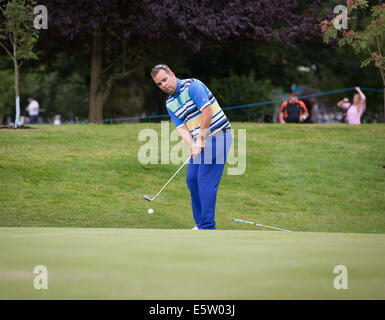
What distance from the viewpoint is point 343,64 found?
28094 mm

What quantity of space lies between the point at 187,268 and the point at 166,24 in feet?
49.4

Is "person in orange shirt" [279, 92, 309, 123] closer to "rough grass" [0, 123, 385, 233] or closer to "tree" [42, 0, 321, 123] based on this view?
"tree" [42, 0, 321, 123]

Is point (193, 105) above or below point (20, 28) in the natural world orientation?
below

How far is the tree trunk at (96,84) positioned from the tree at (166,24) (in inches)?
1.3

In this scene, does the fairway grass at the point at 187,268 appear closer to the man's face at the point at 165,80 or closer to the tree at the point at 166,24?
the man's face at the point at 165,80

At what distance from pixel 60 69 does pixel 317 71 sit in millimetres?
11533

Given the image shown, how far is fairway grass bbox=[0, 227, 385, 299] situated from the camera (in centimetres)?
279

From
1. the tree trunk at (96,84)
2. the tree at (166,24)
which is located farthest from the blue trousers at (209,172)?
the tree trunk at (96,84)

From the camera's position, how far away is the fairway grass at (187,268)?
2.79 m

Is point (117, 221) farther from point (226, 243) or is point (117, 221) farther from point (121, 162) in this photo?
point (226, 243)

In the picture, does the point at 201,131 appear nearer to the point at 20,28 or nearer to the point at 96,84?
the point at 20,28

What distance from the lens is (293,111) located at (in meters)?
19.7

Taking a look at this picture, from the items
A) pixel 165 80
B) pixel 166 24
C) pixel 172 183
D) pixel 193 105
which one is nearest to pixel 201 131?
pixel 193 105
